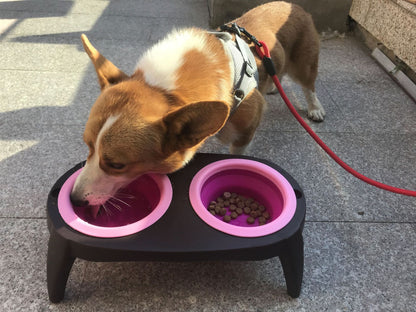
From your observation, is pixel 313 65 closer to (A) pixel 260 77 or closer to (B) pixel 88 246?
(A) pixel 260 77

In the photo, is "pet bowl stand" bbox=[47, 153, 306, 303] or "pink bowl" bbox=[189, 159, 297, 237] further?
"pink bowl" bbox=[189, 159, 297, 237]

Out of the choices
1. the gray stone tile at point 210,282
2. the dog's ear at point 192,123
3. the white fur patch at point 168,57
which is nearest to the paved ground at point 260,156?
the gray stone tile at point 210,282

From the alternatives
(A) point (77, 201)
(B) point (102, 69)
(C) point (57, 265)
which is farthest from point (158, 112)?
(C) point (57, 265)

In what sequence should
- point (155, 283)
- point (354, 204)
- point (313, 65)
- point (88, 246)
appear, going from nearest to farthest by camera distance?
1. point (88, 246)
2. point (155, 283)
3. point (354, 204)
4. point (313, 65)

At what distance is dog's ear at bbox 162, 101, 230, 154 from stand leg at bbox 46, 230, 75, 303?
76cm

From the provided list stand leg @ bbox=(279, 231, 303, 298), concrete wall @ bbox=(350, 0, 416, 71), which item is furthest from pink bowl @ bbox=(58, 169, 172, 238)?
concrete wall @ bbox=(350, 0, 416, 71)

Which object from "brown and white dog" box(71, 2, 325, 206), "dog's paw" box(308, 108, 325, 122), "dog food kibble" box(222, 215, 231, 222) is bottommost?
"dog's paw" box(308, 108, 325, 122)

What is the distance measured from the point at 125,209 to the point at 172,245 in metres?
0.70

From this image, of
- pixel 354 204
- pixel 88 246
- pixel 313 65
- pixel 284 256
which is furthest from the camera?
pixel 313 65

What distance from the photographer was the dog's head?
188 cm

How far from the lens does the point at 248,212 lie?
7.68 feet

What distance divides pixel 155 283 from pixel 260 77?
1849 millimetres

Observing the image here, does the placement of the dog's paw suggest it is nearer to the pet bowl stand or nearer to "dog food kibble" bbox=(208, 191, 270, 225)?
"dog food kibble" bbox=(208, 191, 270, 225)

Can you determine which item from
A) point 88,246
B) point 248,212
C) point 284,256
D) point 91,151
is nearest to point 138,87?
point 91,151
